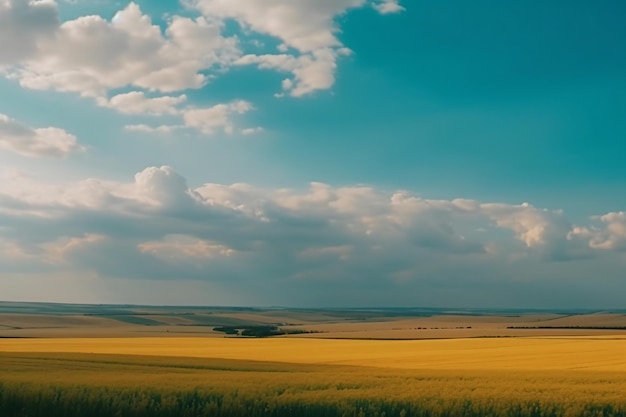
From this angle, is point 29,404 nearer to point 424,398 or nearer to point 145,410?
point 145,410

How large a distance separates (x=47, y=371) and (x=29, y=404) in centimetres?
760

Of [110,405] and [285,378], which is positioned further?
[285,378]

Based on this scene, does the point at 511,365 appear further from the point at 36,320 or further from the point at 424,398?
the point at 36,320

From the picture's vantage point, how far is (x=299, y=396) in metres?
22.0

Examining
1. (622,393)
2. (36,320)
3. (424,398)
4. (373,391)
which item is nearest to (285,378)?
(373,391)

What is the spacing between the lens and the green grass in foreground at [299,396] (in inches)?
815

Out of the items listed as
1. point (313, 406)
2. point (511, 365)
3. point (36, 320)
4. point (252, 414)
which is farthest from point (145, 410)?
point (36, 320)

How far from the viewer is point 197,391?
2248 cm

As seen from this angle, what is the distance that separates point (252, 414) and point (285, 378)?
19.4ft

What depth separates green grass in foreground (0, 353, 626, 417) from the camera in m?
20.7

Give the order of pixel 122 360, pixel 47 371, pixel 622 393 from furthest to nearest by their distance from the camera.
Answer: pixel 122 360
pixel 47 371
pixel 622 393

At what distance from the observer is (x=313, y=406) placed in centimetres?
2108

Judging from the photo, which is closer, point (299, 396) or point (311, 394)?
point (299, 396)

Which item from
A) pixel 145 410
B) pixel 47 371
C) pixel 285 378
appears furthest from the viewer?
pixel 47 371
